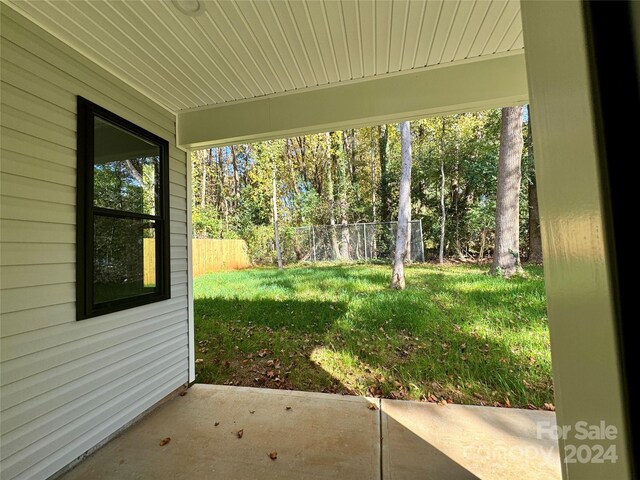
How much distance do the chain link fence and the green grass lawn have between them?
1683 millimetres

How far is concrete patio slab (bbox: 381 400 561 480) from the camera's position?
5.60 feet

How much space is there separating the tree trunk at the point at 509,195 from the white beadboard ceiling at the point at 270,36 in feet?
15.8

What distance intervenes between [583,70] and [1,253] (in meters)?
2.31

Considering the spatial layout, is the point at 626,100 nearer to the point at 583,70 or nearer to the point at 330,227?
the point at 583,70

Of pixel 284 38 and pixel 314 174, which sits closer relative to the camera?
pixel 284 38

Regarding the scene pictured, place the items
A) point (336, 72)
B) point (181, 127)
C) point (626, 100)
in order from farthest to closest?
1. point (181, 127)
2. point (336, 72)
3. point (626, 100)

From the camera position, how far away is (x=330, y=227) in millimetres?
8414

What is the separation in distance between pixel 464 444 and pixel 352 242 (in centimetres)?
640

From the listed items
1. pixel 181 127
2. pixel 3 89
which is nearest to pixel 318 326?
pixel 181 127

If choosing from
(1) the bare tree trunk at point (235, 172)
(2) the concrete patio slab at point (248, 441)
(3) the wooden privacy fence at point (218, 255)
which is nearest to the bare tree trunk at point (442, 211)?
(3) the wooden privacy fence at point (218, 255)

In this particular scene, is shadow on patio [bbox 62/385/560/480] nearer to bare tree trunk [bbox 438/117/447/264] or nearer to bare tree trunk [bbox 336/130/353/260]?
bare tree trunk [bbox 438/117/447/264]

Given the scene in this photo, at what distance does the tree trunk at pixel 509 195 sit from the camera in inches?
233

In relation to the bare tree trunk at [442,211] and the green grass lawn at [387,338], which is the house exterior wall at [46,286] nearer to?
the green grass lawn at [387,338]

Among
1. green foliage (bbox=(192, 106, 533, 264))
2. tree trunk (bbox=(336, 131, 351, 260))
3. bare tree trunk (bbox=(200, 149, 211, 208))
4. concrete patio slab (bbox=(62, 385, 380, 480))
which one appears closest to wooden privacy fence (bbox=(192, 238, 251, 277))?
green foliage (bbox=(192, 106, 533, 264))
